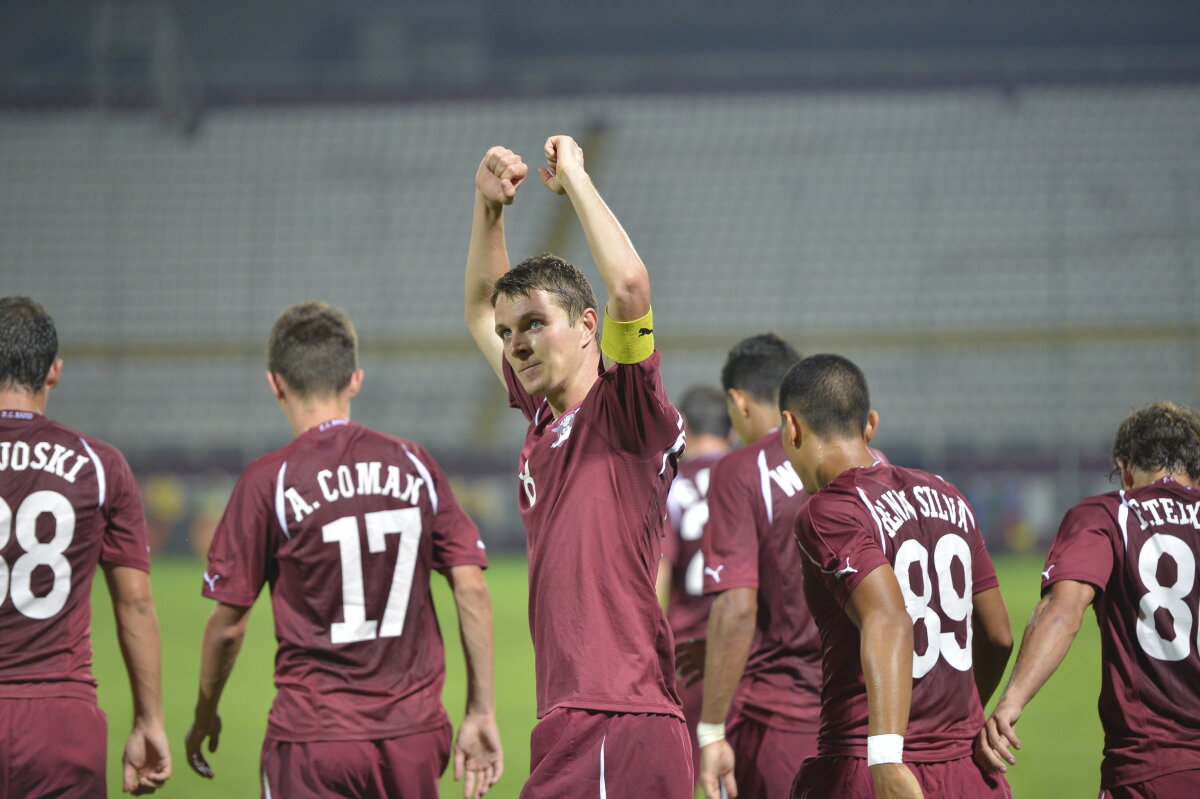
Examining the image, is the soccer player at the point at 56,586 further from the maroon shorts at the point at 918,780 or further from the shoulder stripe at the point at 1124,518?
the shoulder stripe at the point at 1124,518

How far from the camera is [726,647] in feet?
15.1

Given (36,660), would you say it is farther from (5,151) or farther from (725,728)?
(5,151)

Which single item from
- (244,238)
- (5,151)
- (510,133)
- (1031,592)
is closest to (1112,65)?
(510,133)

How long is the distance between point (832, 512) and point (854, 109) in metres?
25.7

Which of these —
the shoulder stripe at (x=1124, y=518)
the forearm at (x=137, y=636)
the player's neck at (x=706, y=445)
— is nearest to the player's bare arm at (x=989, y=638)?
the shoulder stripe at (x=1124, y=518)

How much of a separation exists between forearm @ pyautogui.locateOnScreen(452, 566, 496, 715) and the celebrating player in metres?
A: 0.80

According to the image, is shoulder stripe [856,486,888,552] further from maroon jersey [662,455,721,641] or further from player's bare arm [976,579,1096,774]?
maroon jersey [662,455,721,641]

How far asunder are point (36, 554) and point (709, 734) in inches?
94.4

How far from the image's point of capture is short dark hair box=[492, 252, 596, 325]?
11.1 feet

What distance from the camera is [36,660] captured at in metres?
4.05

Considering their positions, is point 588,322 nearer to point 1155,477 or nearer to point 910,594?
point 910,594

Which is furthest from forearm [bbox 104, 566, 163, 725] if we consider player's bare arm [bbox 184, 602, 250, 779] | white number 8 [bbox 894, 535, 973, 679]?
white number 8 [bbox 894, 535, 973, 679]

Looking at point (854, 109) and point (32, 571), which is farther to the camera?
point (854, 109)

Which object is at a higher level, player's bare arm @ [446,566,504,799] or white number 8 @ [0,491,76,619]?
white number 8 @ [0,491,76,619]
